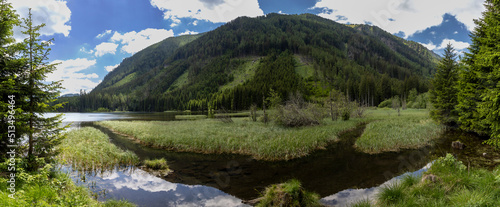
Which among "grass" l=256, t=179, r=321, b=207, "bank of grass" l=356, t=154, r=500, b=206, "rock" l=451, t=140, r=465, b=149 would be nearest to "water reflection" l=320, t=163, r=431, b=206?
"bank of grass" l=356, t=154, r=500, b=206

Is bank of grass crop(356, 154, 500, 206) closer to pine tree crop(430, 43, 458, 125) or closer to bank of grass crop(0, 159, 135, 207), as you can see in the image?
bank of grass crop(0, 159, 135, 207)

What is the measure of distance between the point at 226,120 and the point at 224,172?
1075 inches

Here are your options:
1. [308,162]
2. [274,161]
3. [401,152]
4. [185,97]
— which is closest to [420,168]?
[401,152]

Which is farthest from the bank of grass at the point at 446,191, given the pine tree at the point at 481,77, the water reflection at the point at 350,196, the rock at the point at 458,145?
the rock at the point at 458,145

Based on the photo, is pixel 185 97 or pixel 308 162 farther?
pixel 185 97

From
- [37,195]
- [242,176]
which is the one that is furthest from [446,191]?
[37,195]

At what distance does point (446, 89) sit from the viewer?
27.5m

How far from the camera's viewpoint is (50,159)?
10438 millimetres

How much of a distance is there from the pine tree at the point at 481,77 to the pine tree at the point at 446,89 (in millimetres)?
4475

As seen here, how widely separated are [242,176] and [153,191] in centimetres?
539

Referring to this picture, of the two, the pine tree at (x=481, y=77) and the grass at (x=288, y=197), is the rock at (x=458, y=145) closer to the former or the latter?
the pine tree at (x=481, y=77)

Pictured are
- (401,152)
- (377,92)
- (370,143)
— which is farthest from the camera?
(377,92)

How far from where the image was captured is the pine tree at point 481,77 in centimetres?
1376

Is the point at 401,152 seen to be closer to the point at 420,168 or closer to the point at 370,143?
the point at 370,143
